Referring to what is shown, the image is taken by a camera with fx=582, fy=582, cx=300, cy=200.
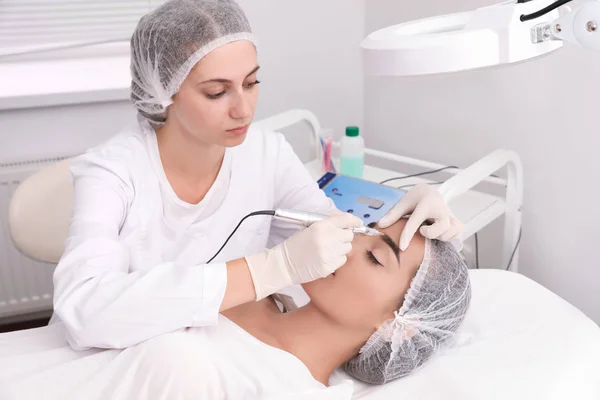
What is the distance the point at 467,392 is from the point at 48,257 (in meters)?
1.13

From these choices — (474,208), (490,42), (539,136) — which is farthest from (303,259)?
(539,136)

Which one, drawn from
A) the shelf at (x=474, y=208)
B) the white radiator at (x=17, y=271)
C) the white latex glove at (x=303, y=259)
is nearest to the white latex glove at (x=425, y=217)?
the white latex glove at (x=303, y=259)

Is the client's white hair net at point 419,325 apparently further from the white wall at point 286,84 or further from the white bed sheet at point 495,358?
the white wall at point 286,84

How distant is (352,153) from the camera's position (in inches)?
73.7

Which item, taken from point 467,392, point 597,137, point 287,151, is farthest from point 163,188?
point 597,137

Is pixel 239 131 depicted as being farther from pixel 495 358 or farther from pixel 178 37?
pixel 495 358

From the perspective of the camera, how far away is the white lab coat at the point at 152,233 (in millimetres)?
974

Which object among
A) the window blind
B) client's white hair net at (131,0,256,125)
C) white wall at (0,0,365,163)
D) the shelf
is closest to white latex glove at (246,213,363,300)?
client's white hair net at (131,0,256,125)

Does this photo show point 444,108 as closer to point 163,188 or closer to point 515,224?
point 515,224

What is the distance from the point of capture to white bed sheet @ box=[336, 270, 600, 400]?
3.53 feet

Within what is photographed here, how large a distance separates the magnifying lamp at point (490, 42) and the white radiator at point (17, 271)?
140 cm

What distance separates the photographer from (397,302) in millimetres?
1104

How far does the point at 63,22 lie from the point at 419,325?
1.53 meters

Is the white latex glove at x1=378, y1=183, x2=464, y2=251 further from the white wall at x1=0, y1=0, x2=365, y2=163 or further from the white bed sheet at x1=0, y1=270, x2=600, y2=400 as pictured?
the white wall at x1=0, y1=0, x2=365, y2=163
